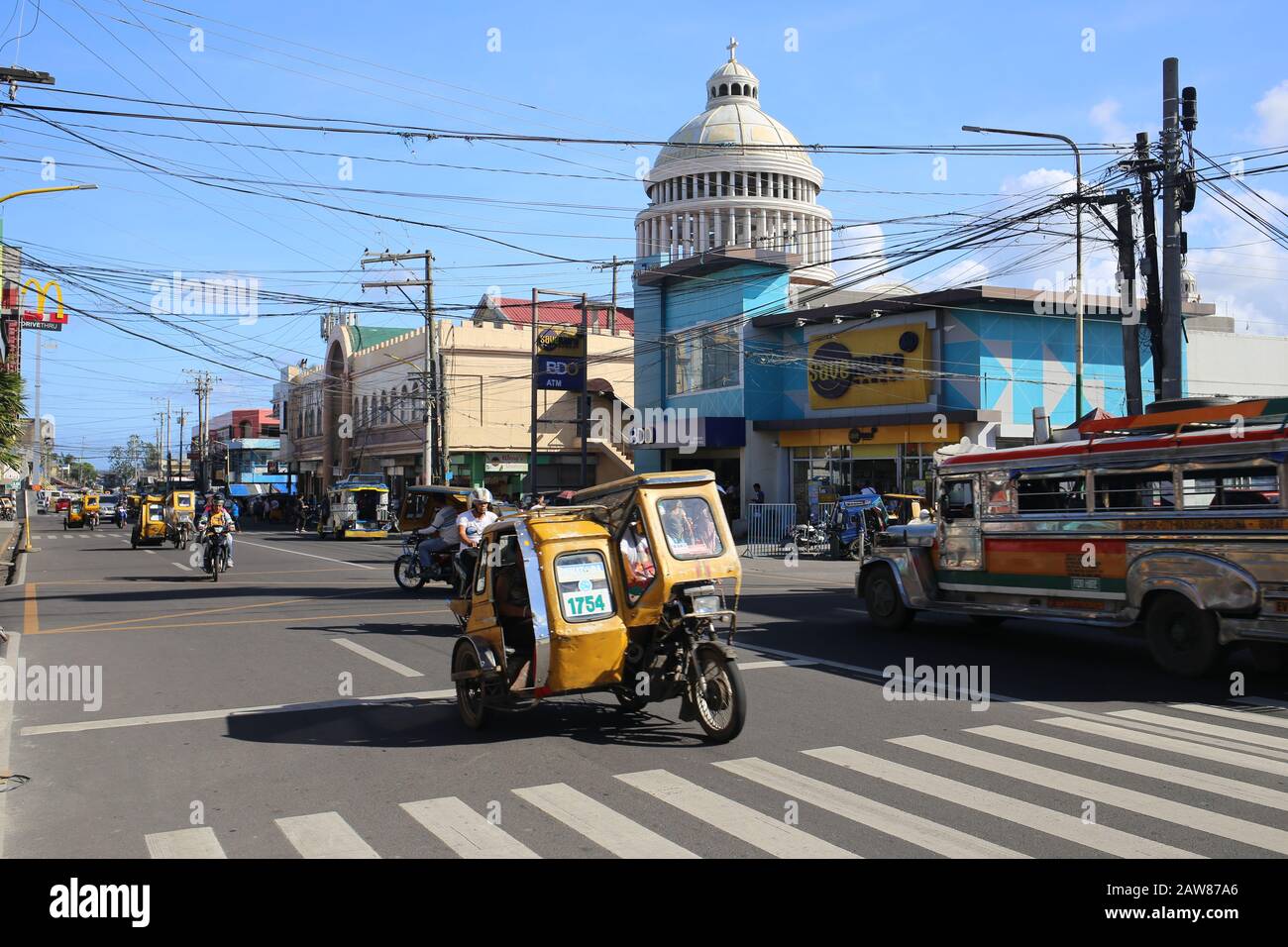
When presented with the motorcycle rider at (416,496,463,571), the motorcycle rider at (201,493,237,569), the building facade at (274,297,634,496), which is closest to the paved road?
the motorcycle rider at (416,496,463,571)

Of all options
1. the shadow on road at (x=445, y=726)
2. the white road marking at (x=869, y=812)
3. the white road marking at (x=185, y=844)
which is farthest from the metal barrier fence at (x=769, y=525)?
the white road marking at (x=185, y=844)

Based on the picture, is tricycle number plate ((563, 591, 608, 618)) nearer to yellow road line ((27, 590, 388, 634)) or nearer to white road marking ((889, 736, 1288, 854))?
→ white road marking ((889, 736, 1288, 854))

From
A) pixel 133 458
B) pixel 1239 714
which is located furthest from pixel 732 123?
pixel 133 458

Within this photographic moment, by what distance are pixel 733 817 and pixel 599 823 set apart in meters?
0.78

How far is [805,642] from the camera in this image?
44.9ft

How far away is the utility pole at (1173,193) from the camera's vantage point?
16703mm

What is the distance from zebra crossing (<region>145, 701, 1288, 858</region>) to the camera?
5801 mm

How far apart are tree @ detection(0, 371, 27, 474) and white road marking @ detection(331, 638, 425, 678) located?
49.6 feet

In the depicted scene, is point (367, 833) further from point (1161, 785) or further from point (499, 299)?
point (499, 299)

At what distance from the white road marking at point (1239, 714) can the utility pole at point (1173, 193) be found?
8276 mm

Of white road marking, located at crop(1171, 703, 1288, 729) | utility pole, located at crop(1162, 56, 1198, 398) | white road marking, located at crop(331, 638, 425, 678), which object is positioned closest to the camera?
white road marking, located at crop(1171, 703, 1288, 729)

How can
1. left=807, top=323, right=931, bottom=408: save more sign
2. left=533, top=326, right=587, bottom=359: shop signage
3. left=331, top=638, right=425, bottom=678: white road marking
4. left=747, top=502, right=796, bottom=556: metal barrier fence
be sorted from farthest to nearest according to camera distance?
left=533, top=326, right=587, bottom=359: shop signage, left=807, top=323, right=931, bottom=408: save more sign, left=747, top=502, right=796, bottom=556: metal barrier fence, left=331, top=638, right=425, bottom=678: white road marking

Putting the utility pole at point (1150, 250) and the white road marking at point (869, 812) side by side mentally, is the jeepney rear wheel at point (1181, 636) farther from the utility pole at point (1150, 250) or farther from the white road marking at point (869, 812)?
the utility pole at point (1150, 250)
